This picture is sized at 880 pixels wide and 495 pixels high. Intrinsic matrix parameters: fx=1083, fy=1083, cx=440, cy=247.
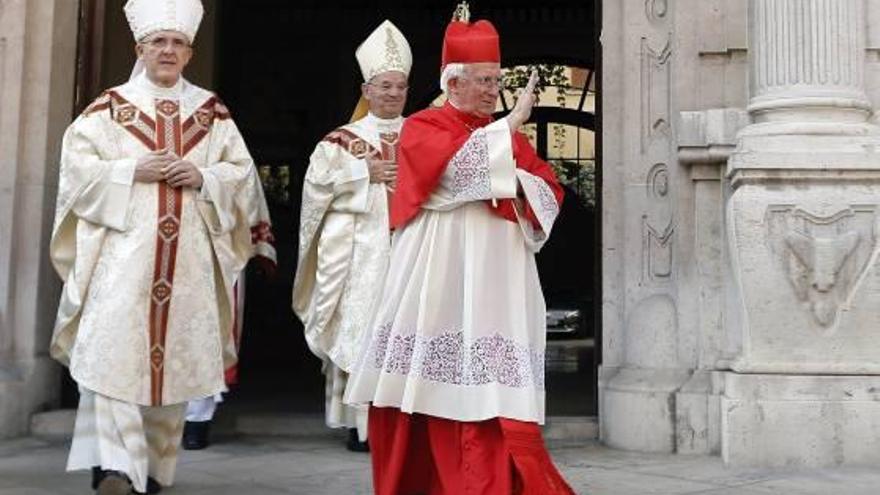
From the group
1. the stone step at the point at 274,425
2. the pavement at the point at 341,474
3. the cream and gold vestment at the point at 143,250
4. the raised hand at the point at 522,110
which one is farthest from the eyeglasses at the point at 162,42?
the stone step at the point at 274,425

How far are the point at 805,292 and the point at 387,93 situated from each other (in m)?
2.83

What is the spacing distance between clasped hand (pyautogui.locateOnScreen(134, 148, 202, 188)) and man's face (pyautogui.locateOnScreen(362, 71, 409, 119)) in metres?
1.94

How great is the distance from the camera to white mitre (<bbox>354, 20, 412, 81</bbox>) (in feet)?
22.5

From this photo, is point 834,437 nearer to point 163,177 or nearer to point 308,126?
point 163,177

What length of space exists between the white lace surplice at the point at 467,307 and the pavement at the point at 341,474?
3.59 feet

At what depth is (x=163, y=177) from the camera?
5.25 metres

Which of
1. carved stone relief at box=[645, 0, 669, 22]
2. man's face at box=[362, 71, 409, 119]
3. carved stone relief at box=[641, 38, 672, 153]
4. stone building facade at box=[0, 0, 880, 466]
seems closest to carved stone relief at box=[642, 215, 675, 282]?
stone building facade at box=[0, 0, 880, 466]

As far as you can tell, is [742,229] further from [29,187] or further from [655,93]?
[29,187]

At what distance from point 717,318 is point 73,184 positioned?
3726 mm

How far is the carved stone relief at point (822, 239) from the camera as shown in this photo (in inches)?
235

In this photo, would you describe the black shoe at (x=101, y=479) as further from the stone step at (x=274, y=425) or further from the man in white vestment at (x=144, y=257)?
the stone step at (x=274, y=425)

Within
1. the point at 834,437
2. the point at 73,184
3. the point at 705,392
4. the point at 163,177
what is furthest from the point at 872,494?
the point at 73,184

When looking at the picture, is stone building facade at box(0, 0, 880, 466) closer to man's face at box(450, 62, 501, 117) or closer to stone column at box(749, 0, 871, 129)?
stone column at box(749, 0, 871, 129)

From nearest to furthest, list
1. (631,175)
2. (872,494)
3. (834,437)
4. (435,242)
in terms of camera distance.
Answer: (435,242)
(872,494)
(834,437)
(631,175)
